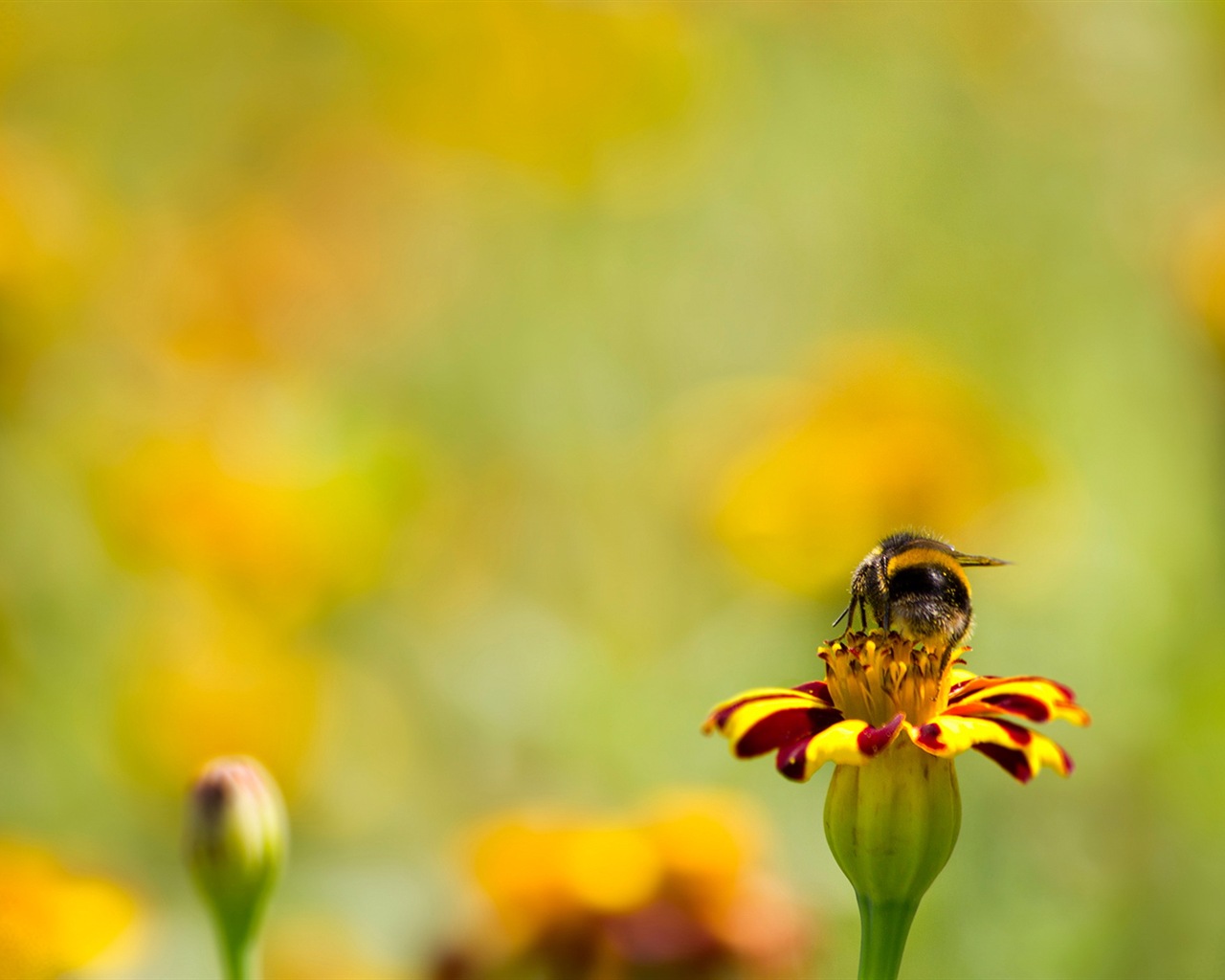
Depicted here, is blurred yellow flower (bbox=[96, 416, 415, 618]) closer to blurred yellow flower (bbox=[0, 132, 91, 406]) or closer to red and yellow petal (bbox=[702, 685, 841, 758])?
blurred yellow flower (bbox=[0, 132, 91, 406])

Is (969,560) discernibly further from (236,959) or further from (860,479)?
(860,479)

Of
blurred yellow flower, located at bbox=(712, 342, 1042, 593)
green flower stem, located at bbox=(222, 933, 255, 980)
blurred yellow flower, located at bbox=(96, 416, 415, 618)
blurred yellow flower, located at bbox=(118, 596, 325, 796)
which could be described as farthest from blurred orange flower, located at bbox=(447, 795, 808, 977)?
blurred yellow flower, located at bbox=(96, 416, 415, 618)

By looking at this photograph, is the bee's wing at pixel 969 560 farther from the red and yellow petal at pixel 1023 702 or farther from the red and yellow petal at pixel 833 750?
the red and yellow petal at pixel 833 750

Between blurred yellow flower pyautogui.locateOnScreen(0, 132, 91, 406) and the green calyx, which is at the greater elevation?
blurred yellow flower pyautogui.locateOnScreen(0, 132, 91, 406)

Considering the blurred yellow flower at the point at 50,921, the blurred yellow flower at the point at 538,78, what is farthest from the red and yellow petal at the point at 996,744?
the blurred yellow flower at the point at 538,78

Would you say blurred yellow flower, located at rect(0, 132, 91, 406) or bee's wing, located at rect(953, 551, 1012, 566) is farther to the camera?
blurred yellow flower, located at rect(0, 132, 91, 406)

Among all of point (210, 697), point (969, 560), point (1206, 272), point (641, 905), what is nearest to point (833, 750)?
point (969, 560)

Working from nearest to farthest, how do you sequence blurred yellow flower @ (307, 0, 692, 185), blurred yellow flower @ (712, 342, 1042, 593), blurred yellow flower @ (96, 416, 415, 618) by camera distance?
blurred yellow flower @ (712, 342, 1042, 593) < blurred yellow flower @ (96, 416, 415, 618) < blurred yellow flower @ (307, 0, 692, 185)
